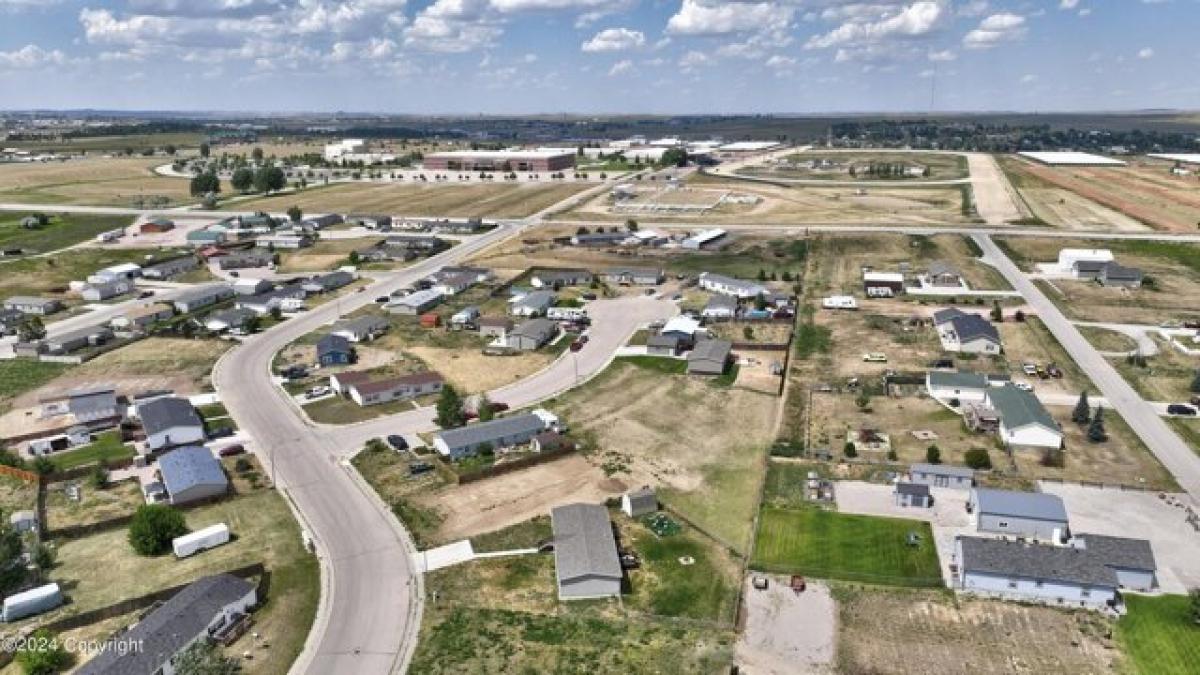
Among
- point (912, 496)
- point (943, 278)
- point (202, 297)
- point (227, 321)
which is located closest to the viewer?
point (912, 496)

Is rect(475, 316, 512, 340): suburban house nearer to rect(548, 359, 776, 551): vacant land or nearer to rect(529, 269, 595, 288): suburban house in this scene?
rect(548, 359, 776, 551): vacant land

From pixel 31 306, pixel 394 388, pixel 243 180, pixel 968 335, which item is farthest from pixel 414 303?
pixel 243 180

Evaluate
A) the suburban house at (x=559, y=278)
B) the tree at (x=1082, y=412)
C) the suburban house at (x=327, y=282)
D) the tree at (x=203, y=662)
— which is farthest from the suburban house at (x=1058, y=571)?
the suburban house at (x=327, y=282)

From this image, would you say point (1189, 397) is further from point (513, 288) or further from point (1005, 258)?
point (513, 288)

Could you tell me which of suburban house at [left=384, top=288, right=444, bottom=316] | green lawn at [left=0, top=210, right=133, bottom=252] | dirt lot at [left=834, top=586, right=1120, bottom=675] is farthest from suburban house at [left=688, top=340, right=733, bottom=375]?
green lawn at [left=0, top=210, right=133, bottom=252]

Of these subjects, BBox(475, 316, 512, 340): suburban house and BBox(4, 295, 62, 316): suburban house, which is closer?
BBox(475, 316, 512, 340): suburban house

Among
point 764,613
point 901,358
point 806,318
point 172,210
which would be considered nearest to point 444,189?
point 172,210

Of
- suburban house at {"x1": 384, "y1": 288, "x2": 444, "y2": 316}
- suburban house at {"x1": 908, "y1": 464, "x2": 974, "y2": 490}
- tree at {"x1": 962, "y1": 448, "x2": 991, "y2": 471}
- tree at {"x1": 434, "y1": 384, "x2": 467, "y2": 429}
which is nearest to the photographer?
suburban house at {"x1": 908, "y1": 464, "x2": 974, "y2": 490}

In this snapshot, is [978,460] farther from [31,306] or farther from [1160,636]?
[31,306]
